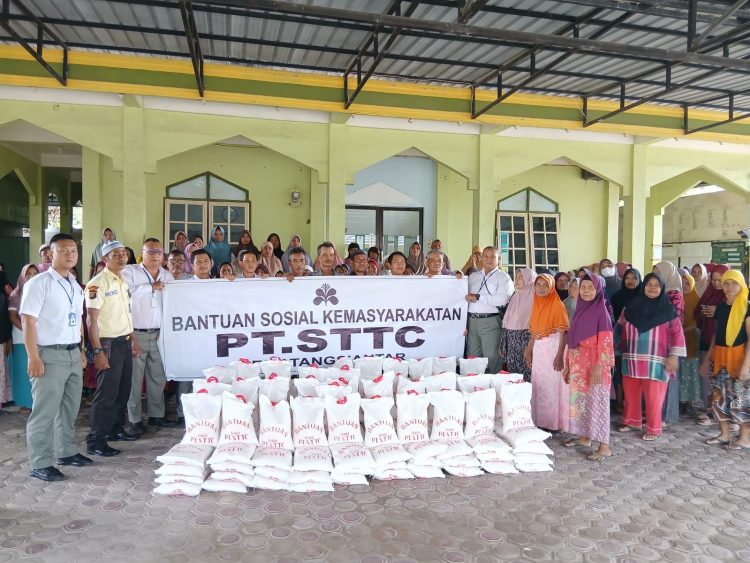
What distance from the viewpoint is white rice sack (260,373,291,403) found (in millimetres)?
3854

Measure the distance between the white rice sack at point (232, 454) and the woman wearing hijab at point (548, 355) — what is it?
248cm

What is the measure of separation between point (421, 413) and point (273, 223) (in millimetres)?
7128

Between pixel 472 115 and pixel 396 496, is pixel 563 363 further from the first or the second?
pixel 472 115

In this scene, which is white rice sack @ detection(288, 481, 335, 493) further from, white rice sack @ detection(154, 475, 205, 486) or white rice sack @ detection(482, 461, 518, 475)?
white rice sack @ detection(482, 461, 518, 475)

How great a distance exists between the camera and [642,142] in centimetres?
936

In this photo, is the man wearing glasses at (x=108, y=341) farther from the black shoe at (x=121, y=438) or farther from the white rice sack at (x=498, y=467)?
the white rice sack at (x=498, y=467)

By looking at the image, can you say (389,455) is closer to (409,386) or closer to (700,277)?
(409,386)

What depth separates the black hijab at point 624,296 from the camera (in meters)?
5.02

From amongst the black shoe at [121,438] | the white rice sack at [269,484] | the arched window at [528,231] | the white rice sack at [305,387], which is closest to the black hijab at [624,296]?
the white rice sack at [305,387]

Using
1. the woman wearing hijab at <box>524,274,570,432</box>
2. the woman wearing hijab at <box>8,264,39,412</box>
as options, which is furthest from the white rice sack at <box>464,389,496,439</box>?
the woman wearing hijab at <box>8,264,39,412</box>

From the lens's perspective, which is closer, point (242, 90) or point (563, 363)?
point (563, 363)

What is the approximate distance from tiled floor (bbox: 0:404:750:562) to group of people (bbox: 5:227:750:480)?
0.42m

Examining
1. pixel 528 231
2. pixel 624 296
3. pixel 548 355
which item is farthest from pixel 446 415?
pixel 528 231

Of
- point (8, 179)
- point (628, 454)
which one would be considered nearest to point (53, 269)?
point (628, 454)
